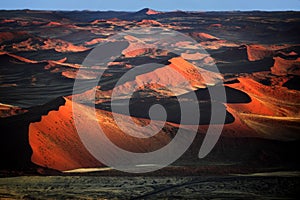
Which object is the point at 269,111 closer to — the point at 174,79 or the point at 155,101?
the point at 155,101

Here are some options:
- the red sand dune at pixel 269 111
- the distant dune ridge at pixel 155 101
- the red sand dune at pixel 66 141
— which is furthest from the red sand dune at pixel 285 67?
the red sand dune at pixel 66 141

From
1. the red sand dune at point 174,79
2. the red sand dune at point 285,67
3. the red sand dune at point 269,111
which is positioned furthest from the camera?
the red sand dune at point 285,67

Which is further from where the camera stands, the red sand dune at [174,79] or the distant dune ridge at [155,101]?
the red sand dune at [174,79]

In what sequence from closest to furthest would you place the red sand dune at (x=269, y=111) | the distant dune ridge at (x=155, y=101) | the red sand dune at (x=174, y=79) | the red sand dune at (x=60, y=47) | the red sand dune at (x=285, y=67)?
the distant dune ridge at (x=155, y=101)
the red sand dune at (x=269, y=111)
the red sand dune at (x=174, y=79)
the red sand dune at (x=285, y=67)
the red sand dune at (x=60, y=47)

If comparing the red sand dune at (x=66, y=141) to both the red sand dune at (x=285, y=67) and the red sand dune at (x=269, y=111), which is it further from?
the red sand dune at (x=285, y=67)

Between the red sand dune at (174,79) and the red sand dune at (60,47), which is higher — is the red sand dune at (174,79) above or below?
below

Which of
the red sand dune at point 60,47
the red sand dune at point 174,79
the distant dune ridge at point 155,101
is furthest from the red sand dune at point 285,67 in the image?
the red sand dune at point 60,47

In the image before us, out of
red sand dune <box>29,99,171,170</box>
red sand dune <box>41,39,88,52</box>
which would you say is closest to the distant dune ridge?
red sand dune <box>29,99,171,170</box>
